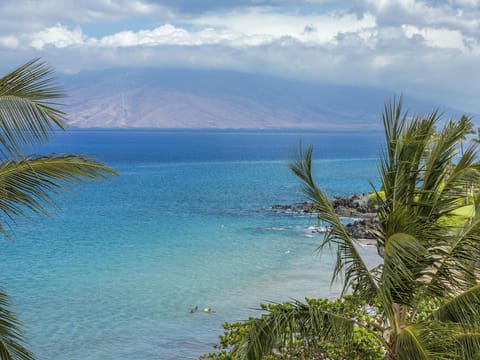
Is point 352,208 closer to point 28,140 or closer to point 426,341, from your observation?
point 426,341

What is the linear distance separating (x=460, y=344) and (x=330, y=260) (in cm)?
2184

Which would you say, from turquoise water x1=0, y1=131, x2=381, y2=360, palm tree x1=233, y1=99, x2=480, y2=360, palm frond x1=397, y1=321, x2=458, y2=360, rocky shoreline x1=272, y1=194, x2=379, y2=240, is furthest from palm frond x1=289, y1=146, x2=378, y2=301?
rocky shoreline x1=272, y1=194, x2=379, y2=240

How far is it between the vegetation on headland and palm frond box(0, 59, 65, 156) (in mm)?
3709

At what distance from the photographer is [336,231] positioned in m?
8.90

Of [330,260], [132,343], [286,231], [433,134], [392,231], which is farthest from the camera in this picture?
[286,231]

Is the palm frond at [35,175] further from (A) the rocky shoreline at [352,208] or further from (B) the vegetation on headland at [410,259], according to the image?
(A) the rocky shoreline at [352,208]

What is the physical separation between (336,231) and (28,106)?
4.49m

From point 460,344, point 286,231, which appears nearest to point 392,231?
point 460,344

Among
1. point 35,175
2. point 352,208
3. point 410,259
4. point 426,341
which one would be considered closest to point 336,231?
point 410,259

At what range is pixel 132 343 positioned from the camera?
1945 centimetres

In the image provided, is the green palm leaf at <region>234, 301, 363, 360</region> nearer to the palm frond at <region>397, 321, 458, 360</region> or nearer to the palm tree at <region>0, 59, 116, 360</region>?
the palm frond at <region>397, 321, 458, 360</region>

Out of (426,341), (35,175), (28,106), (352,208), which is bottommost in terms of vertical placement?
(426,341)

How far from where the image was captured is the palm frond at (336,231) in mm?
8867

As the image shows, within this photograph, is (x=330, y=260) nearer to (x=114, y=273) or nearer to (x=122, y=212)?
(x=114, y=273)
